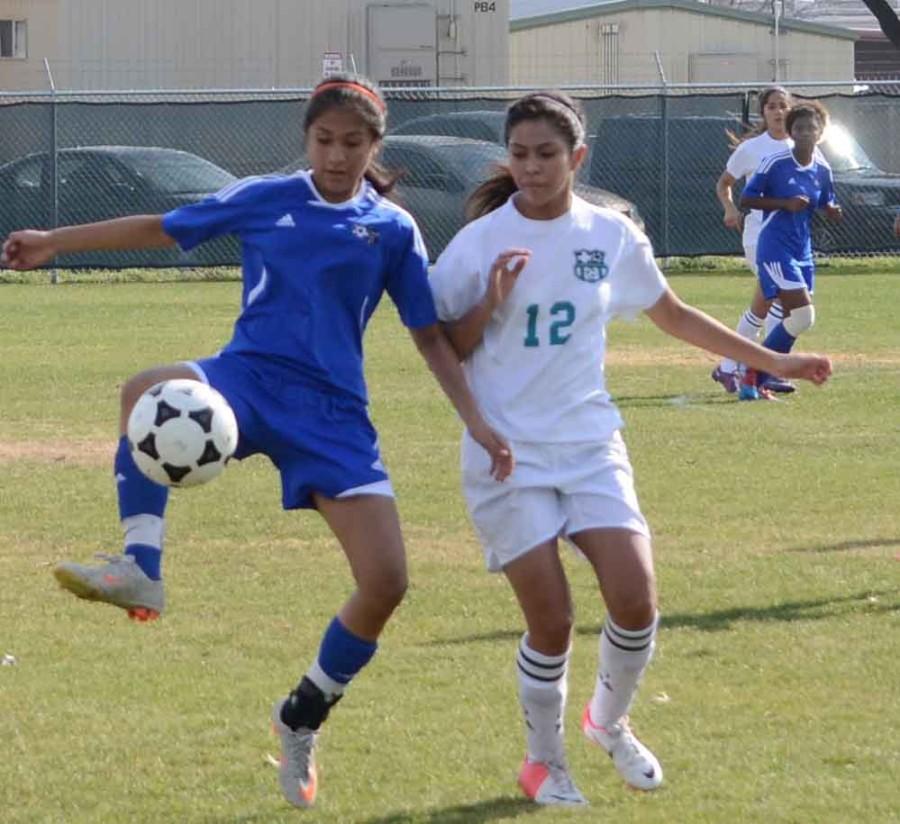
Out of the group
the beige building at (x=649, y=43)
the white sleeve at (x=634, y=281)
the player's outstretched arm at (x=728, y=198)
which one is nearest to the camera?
the white sleeve at (x=634, y=281)

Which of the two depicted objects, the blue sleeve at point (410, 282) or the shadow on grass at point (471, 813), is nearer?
the shadow on grass at point (471, 813)

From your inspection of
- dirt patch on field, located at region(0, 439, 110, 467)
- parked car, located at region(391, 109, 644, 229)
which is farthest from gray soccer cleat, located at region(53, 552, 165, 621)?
parked car, located at region(391, 109, 644, 229)

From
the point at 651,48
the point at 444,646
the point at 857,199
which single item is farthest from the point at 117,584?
the point at 651,48

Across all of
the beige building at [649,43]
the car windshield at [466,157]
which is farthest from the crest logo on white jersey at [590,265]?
the beige building at [649,43]

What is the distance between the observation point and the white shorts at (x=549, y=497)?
16.5 ft

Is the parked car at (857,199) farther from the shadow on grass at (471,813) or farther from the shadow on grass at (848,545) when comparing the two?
the shadow on grass at (471,813)

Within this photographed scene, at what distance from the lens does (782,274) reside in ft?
43.4

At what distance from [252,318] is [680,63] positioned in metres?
41.9

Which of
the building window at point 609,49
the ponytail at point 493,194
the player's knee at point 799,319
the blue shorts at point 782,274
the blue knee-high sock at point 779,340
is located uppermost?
the building window at point 609,49

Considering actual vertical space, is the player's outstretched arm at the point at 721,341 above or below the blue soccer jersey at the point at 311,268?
below

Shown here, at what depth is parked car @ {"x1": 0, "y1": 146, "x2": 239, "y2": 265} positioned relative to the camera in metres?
22.4

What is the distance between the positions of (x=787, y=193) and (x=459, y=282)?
829 cm

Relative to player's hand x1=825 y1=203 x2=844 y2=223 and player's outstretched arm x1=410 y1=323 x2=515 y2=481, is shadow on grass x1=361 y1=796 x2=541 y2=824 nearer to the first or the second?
player's outstretched arm x1=410 y1=323 x2=515 y2=481

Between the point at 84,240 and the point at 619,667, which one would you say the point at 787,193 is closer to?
the point at 619,667
